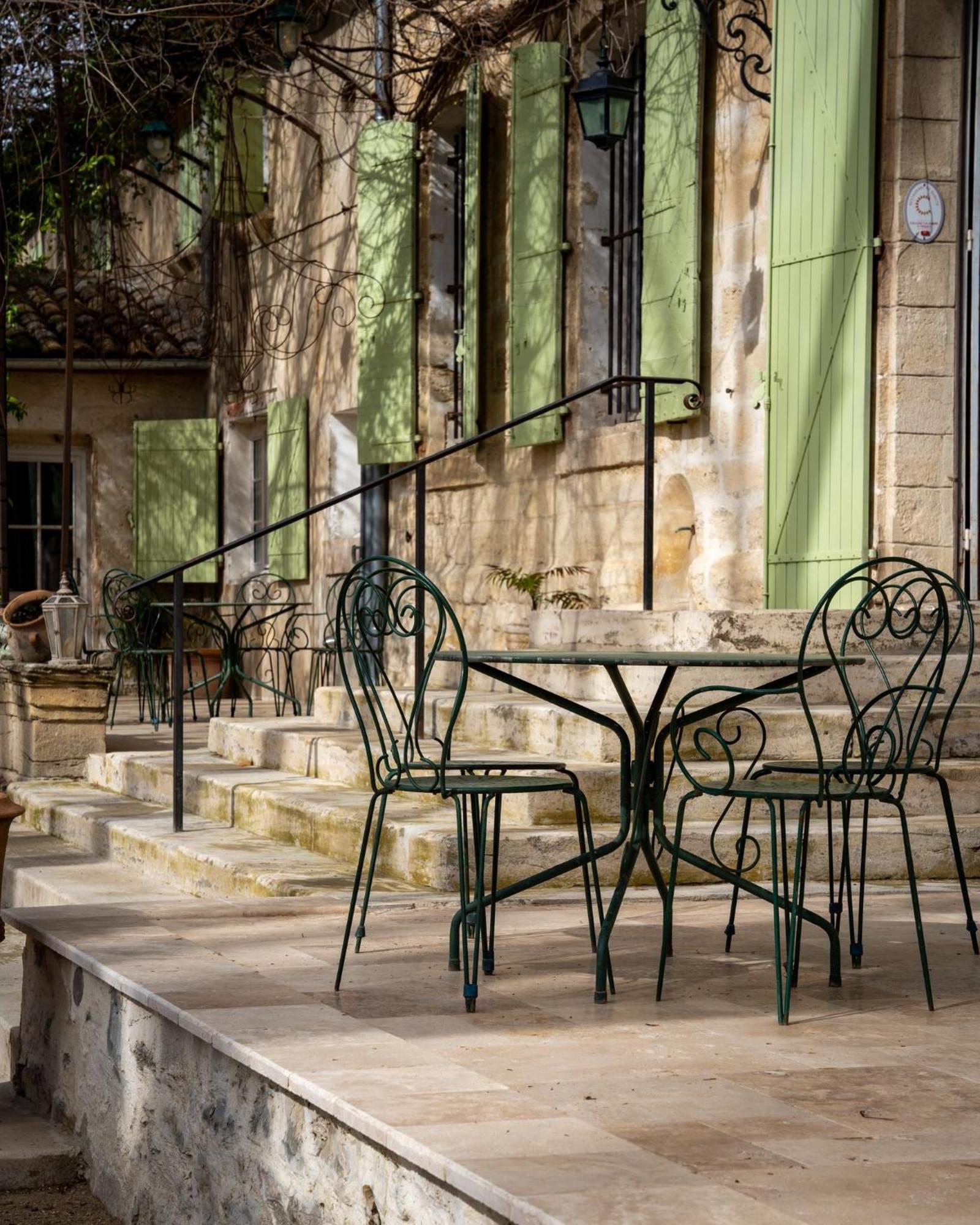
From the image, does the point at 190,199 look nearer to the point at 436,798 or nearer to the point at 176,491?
the point at 176,491

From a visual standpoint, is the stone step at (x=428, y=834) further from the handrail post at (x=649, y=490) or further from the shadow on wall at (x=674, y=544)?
the shadow on wall at (x=674, y=544)

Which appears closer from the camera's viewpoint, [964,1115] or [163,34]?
[964,1115]

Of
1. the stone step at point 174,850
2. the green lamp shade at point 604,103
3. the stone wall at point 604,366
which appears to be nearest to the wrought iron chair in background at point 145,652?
the stone wall at point 604,366

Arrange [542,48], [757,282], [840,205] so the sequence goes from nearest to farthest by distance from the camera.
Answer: [840,205], [757,282], [542,48]

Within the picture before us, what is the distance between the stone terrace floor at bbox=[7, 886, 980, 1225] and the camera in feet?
7.52

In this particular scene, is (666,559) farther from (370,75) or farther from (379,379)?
(370,75)

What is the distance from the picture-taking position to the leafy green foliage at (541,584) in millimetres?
8750

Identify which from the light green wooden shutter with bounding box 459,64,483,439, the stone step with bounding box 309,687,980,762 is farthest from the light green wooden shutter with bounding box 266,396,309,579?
the stone step with bounding box 309,687,980,762

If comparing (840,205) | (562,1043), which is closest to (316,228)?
(840,205)

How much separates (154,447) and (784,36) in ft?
A: 24.0

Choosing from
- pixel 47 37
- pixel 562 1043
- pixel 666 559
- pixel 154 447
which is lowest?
pixel 562 1043

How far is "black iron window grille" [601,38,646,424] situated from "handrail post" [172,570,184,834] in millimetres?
3052

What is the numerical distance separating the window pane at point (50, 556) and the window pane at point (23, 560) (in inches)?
2.2

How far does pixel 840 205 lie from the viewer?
272 inches
